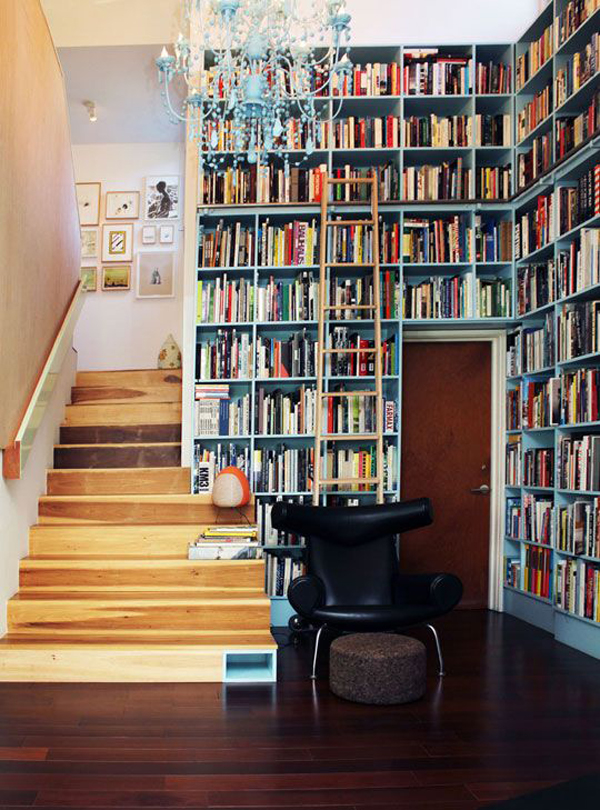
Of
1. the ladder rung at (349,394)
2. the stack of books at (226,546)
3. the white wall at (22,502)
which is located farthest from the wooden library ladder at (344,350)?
the white wall at (22,502)

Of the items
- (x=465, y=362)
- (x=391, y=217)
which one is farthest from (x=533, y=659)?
(x=391, y=217)

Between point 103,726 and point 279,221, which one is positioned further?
point 279,221

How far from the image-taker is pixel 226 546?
4.62 m

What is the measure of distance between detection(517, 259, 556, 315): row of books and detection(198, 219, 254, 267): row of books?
1895 mm

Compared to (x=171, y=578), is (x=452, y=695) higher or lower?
lower

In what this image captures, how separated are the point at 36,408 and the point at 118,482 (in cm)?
98

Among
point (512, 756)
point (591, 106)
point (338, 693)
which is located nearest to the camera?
point (512, 756)

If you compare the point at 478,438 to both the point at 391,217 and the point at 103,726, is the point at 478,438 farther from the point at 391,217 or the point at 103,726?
the point at 103,726

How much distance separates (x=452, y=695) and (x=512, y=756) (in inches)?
32.8

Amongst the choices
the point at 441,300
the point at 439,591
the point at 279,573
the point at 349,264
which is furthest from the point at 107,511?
the point at 441,300

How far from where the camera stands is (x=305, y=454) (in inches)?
223

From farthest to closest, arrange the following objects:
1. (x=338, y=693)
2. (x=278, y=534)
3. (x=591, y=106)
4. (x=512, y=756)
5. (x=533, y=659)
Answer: (x=278, y=534), (x=591, y=106), (x=533, y=659), (x=338, y=693), (x=512, y=756)

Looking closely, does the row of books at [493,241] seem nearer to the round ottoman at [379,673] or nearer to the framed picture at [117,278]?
the round ottoman at [379,673]

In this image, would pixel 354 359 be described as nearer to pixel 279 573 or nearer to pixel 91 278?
pixel 279 573
